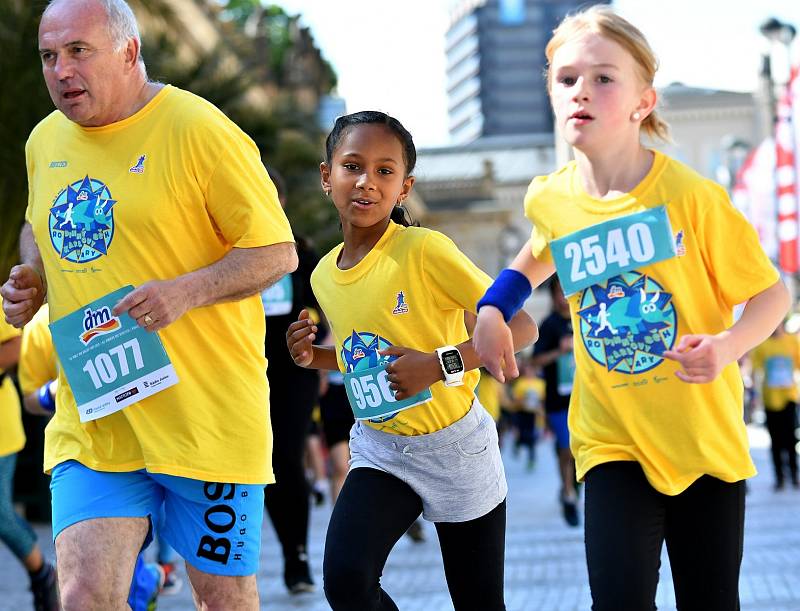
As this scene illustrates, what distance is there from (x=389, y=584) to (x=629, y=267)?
15.0 feet

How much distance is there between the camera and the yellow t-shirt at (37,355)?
6.36 metres

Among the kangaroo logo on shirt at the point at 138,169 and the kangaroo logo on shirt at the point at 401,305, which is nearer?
the kangaroo logo on shirt at the point at 138,169

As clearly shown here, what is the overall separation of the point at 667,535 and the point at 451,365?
715 millimetres

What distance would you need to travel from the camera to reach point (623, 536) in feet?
12.1

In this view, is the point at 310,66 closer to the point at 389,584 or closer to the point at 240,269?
the point at 389,584

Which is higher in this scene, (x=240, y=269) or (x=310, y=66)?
(x=310, y=66)

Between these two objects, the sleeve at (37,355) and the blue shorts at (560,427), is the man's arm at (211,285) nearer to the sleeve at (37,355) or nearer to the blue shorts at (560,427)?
the sleeve at (37,355)

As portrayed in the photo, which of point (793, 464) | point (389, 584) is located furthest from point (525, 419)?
point (389, 584)

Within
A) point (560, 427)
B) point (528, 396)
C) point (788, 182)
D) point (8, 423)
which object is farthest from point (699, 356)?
point (528, 396)

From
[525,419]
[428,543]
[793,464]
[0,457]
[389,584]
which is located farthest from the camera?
[525,419]

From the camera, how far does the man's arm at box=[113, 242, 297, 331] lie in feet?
11.9

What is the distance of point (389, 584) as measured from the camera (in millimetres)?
7996

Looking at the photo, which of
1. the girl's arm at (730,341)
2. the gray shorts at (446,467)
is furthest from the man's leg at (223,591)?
the girl's arm at (730,341)

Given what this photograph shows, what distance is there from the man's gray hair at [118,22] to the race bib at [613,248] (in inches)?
49.9
